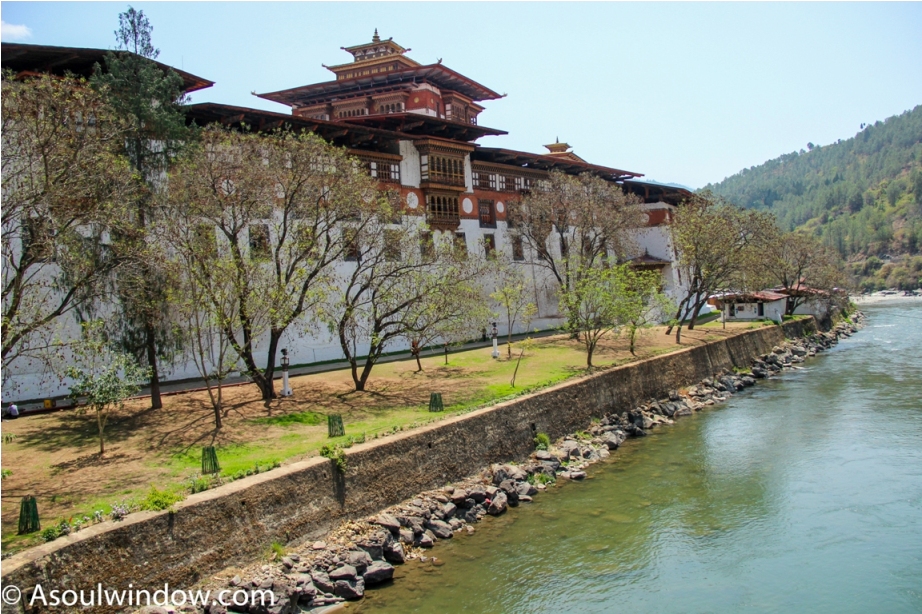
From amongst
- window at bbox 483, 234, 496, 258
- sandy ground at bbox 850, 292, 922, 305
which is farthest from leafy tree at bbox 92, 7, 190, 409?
sandy ground at bbox 850, 292, 922, 305

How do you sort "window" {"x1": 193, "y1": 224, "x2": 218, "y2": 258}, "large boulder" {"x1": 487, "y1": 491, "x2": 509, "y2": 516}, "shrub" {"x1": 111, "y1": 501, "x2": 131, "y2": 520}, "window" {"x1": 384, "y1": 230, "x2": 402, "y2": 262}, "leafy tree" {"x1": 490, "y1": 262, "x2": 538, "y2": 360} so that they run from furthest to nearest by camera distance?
"leafy tree" {"x1": 490, "y1": 262, "x2": 538, "y2": 360}, "window" {"x1": 384, "y1": 230, "x2": 402, "y2": 262}, "window" {"x1": 193, "y1": 224, "x2": 218, "y2": 258}, "large boulder" {"x1": 487, "y1": 491, "x2": 509, "y2": 516}, "shrub" {"x1": 111, "y1": 501, "x2": 131, "y2": 520}

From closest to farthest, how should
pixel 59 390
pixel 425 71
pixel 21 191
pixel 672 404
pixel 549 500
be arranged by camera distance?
pixel 21 191 < pixel 549 500 < pixel 59 390 < pixel 672 404 < pixel 425 71

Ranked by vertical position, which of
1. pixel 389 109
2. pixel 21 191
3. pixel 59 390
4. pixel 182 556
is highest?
pixel 389 109

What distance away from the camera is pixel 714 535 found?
15.7m

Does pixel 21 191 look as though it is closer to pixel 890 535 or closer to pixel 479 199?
pixel 890 535

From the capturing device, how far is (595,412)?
25484mm

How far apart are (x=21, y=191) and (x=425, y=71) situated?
35.4 meters

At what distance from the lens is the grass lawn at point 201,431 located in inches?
535

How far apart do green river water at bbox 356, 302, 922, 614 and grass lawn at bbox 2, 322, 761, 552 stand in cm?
425

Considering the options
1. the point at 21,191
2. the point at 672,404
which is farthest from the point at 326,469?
the point at 672,404

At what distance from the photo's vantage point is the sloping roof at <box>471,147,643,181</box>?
4206 cm

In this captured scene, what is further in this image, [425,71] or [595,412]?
[425,71]

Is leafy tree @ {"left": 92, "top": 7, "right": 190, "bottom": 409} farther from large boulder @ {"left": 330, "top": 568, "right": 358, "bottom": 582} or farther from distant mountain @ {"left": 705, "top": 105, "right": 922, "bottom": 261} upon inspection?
distant mountain @ {"left": 705, "top": 105, "right": 922, "bottom": 261}

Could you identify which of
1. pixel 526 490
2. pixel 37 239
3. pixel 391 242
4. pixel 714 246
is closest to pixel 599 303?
pixel 391 242
